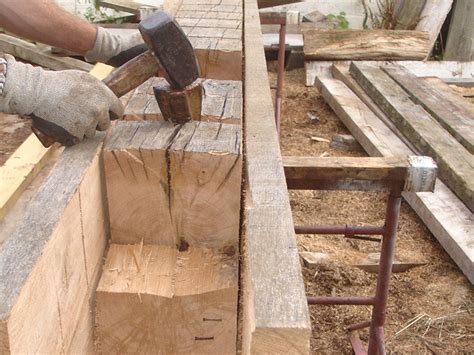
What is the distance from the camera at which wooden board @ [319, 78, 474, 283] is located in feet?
11.8

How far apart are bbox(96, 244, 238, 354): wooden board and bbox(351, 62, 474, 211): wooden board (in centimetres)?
276

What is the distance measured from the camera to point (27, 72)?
1790mm

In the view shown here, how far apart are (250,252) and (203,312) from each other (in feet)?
1.37

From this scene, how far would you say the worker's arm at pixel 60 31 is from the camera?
2.46 m

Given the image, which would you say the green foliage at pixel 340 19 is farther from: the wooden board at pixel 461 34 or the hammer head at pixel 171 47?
the hammer head at pixel 171 47

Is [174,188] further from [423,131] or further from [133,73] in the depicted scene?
[423,131]

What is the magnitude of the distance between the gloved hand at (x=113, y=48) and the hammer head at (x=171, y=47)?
34.5 inches

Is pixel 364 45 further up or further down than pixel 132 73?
further down

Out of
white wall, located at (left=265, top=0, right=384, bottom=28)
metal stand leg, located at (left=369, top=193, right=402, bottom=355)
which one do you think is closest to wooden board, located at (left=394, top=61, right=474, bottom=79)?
white wall, located at (left=265, top=0, right=384, bottom=28)

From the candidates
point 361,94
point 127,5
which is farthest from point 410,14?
point 127,5

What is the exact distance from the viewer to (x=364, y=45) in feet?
23.3

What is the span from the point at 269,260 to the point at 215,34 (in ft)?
5.72

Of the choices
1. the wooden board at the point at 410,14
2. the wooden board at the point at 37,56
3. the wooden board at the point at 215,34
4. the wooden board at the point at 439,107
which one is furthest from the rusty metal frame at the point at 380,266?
the wooden board at the point at 410,14

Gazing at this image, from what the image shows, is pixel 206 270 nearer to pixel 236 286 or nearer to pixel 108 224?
pixel 236 286
